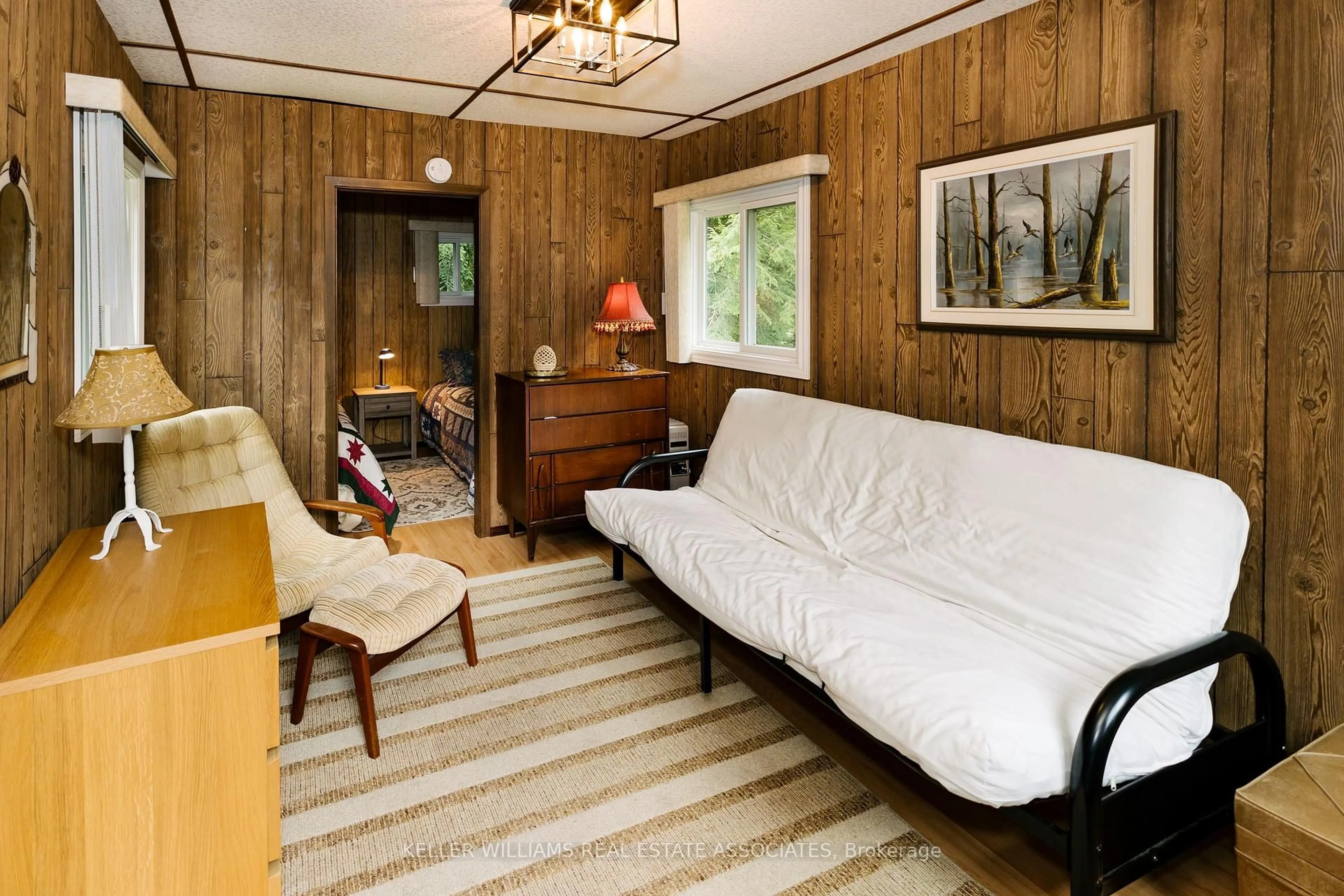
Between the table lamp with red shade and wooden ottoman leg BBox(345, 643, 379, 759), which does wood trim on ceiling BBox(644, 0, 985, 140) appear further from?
wooden ottoman leg BBox(345, 643, 379, 759)

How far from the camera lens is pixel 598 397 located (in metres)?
4.27

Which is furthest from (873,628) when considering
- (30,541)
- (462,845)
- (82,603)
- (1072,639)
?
(30,541)

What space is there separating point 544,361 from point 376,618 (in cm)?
203

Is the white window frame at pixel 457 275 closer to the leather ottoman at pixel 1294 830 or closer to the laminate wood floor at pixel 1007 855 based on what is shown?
the laminate wood floor at pixel 1007 855

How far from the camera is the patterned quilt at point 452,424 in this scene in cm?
576

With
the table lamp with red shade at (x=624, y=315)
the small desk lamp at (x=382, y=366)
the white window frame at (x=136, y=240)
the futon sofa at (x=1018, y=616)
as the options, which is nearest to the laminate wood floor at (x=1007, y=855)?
the futon sofa at (x=1018, y=616)

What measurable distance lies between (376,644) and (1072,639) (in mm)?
1999

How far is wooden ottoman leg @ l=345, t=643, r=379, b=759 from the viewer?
236 centimetres

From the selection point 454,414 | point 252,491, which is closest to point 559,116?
point 252,491

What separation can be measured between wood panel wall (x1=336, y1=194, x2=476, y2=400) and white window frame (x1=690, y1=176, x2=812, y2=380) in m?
2.67

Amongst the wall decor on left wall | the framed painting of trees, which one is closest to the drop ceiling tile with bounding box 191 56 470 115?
the wall decor on left wall

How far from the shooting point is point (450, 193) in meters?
4.36

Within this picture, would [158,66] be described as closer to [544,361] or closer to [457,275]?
[544,361]

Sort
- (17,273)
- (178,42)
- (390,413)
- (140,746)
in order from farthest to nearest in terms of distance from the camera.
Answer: (390,413) < (178,42) < (17,273) < (140,746)
